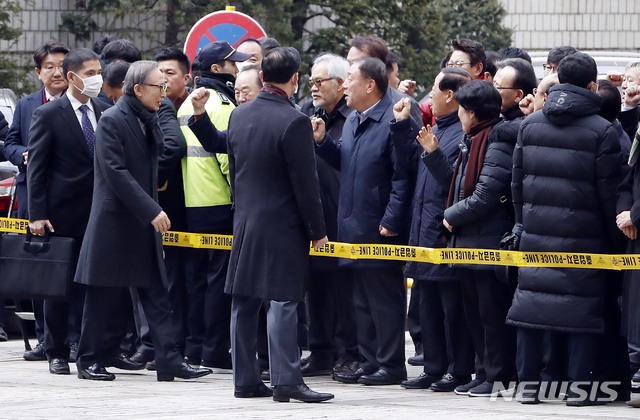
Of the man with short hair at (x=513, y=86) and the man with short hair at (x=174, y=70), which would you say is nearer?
the man with short hair at (x=513, y=86)

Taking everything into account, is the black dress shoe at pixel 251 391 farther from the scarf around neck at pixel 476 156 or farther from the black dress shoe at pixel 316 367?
the scarf around neck at pixel 476 156

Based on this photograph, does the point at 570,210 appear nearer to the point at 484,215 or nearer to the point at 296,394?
the point at 484,215

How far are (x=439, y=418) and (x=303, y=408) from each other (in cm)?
86

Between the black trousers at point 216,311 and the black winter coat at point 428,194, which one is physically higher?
the black winter coat at point 428,194

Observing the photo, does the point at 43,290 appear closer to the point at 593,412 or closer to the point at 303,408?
the point at 303,408

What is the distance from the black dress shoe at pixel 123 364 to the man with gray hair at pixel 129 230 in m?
0.35

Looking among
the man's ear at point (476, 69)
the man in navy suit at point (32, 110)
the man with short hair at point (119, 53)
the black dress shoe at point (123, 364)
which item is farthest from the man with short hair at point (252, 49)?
the black dress shoe at point (123, 364)

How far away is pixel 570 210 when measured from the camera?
905cm

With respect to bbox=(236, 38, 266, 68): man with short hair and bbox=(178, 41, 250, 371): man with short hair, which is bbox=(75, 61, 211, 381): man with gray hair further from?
bbox=(236, 38, 266, 68): man with short hair

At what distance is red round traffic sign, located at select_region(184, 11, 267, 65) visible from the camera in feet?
41.8

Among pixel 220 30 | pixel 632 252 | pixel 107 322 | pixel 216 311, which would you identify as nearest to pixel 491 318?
pixel 632 252

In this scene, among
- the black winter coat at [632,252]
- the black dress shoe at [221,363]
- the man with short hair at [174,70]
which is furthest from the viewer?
the man with short hair at [174,70]

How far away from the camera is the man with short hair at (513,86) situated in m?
9.96

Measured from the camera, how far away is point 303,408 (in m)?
8.90
